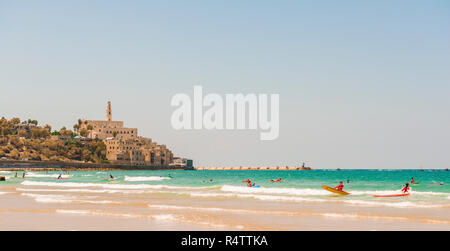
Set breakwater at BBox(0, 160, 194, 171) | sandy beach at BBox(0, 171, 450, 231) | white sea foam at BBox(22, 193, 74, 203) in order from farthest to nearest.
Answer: breakwater at BBox(0, 160, 194, 171), white sea foam at BBox(22, 193, 74, 203), sandy beach at BBox(0, 171, 450, 231)

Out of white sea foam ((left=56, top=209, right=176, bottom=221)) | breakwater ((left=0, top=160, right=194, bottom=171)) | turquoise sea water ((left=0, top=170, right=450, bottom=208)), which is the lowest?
breakwater ((left=0, top=160, right=194, bottom=171))

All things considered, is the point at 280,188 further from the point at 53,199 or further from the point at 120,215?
the point at 120,215

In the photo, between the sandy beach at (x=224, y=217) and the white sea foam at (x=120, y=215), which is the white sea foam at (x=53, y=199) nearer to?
the sandy beach at (x=224, y=217)

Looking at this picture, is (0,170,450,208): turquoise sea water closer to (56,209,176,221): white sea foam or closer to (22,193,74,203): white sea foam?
(22,193,74,203): white sea foam

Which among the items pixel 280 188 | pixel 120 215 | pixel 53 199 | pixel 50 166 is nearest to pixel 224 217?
pixel 120 215

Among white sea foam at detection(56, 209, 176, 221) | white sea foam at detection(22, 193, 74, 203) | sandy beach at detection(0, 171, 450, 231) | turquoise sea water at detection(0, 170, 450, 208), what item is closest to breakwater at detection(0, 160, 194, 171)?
turquoise sea water at detection(0, 170, 450, 208)

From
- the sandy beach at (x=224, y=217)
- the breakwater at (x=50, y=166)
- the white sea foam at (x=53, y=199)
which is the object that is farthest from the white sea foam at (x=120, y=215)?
the breakwater at (x=50, y=166)

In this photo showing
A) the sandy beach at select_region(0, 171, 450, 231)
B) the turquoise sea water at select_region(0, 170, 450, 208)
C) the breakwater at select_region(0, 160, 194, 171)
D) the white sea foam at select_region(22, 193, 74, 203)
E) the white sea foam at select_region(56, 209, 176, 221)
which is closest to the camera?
the sandy beach at select_region(0, 171, 450, 231)
